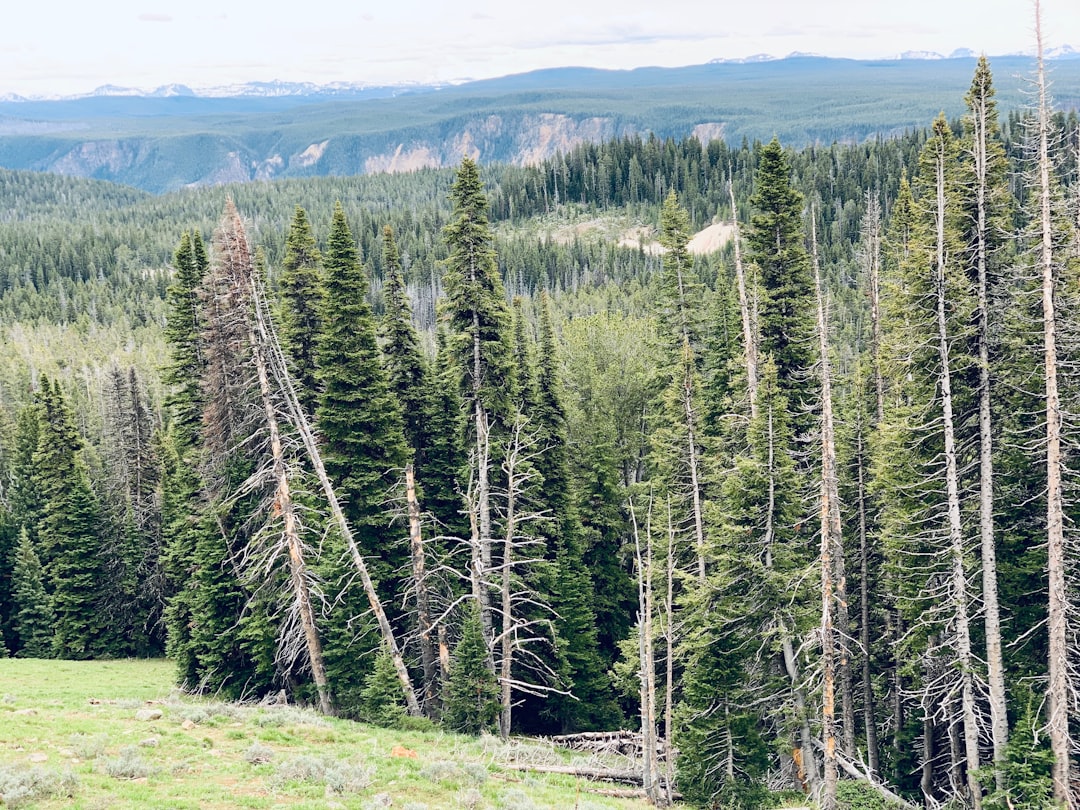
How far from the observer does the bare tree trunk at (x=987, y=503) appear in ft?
69.4

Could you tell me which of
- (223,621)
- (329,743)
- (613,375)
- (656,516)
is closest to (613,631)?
(656,516)

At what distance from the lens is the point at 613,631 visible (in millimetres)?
40844

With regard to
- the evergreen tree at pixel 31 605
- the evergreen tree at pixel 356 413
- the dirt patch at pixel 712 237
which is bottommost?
the evergreen tree at pixel 31 605

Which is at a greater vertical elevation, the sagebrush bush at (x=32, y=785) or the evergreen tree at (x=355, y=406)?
the evergreen tree at (x=355, y=406)

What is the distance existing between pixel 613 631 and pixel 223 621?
1725 centimetres

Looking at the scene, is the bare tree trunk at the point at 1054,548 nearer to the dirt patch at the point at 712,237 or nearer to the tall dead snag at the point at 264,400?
the tall dead snag at the point at 264,400

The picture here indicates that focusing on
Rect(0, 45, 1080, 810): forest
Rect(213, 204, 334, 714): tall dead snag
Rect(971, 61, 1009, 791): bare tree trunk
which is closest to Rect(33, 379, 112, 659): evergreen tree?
Rect(0, 45, 1080, 810): forest

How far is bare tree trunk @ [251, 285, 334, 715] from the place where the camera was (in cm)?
2722

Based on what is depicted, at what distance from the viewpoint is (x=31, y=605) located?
51.0 meters

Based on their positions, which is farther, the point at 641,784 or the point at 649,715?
the point at 641,784

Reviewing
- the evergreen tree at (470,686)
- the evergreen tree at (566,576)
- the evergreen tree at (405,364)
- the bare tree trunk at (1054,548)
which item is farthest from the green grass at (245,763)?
the evergreen tree at (405,364)

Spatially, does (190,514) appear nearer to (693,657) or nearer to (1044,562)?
(693,657)

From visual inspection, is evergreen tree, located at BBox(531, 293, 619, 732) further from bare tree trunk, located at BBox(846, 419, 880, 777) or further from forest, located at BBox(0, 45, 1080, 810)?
bare tree trunk, located at BBox(846, 419, 880, 777)

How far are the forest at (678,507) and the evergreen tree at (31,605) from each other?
292 millimetres
